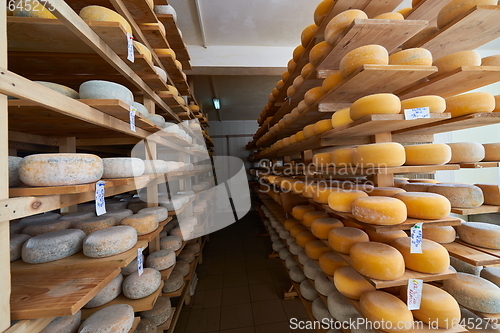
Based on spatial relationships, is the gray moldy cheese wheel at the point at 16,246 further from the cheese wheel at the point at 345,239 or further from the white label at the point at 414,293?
the white label at the point at 414,293

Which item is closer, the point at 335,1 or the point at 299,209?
the point at 335,1

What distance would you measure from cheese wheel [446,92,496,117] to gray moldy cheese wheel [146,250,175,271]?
2257mm

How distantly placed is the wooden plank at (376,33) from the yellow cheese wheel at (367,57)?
0.14 m

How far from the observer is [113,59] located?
120 centimetres

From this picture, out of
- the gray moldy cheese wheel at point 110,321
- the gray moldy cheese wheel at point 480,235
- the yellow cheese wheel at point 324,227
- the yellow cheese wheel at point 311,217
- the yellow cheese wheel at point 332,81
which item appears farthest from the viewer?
the yellow cheese wheel at point 311,217

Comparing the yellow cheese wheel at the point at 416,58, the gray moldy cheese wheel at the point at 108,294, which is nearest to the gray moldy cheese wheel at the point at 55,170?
the gray moldy cheese wheel at the point at 108,294

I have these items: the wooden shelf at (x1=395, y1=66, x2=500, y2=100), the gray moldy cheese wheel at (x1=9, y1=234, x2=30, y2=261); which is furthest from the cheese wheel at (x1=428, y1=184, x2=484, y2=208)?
the gray moldy cheese wheel at (x1=9, y1=234, x2=30, y2=261)

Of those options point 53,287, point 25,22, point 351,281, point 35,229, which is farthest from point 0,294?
point 351,281

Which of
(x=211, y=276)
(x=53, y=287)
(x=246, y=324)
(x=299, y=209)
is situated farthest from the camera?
(x=211, y=276)

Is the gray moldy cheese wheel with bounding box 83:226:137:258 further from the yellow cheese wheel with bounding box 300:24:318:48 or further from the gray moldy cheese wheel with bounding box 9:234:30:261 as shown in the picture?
the yellow cheese wheel with bounding box 300:24:318:48

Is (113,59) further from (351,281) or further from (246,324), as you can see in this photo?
(246,324)

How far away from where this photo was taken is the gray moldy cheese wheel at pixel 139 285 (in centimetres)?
139

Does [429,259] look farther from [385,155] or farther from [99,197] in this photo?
[99,197]

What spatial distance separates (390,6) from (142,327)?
301 centimetres
